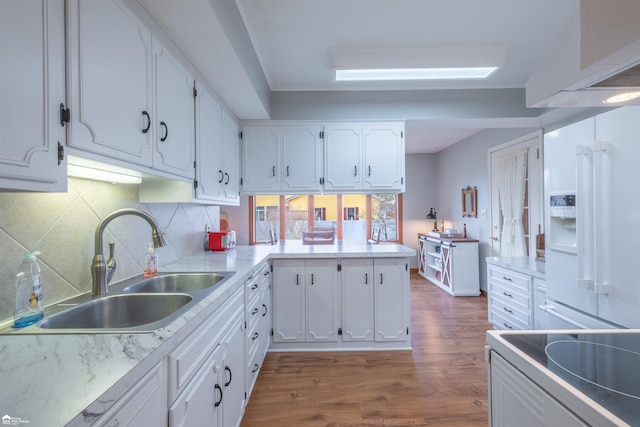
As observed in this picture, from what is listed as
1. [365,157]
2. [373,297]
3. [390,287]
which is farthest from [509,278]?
[365,157]

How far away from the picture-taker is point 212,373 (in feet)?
3.92

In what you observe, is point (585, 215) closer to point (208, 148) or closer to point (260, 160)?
point (208, 148)

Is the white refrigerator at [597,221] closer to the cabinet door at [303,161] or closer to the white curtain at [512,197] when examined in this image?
the cabinet door at [303,161]

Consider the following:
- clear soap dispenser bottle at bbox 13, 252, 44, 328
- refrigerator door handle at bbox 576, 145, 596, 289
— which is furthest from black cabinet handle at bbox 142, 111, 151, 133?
refrigerator door handle at bbox 576, 145, 596, 289

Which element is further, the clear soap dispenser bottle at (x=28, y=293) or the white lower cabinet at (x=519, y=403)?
the clear soap dispenser bottle at (x=28, y=293)

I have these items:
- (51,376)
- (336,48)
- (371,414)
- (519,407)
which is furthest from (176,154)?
(371,414)

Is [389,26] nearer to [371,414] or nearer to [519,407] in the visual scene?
[519,407]

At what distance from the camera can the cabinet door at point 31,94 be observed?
0.68m

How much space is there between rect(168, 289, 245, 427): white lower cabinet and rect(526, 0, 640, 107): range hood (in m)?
1.47

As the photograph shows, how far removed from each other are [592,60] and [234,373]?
189 cm

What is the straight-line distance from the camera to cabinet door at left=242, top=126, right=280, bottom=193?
2.86m

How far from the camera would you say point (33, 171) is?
2.44 feet

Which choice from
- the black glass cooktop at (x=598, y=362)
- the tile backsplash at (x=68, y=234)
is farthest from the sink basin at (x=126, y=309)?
the black glass cooktop at (x=598, y=362)

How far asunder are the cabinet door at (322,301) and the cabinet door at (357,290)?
0.27 ft
